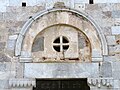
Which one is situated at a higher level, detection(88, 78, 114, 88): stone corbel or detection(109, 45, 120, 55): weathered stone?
detection(109, 45, 120, 55): weathered stone

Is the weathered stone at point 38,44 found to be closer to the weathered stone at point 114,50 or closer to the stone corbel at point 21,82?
the stone corbel at point 21,82

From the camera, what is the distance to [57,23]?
6594mm

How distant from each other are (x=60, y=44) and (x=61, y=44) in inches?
0.8

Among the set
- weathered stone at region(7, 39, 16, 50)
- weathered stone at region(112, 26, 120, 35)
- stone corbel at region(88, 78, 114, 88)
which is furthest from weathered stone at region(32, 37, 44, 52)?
weathered stone at region(112, 26, 120, 35)

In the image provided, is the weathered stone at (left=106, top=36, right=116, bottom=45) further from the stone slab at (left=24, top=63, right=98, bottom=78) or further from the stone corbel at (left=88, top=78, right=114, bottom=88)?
the stone corbel at (left=88, top=78, right=114, bottom=88)

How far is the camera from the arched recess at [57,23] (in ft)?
21.1

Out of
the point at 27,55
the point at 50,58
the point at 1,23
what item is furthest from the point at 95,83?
the point at 1,23

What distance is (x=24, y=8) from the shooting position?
22.0 feet

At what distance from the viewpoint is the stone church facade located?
6.29 metres

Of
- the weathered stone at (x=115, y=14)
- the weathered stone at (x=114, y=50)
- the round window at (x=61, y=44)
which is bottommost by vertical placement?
the weathered stone at (x=114, y=50)

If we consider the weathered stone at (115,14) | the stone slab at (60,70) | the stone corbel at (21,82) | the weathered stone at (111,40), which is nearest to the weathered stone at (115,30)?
the weathered stone at (111,40)

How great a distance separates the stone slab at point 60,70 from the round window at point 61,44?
37 centimetres

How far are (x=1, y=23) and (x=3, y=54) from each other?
660 millimetres

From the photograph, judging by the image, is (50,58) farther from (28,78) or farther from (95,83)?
(95,83)
